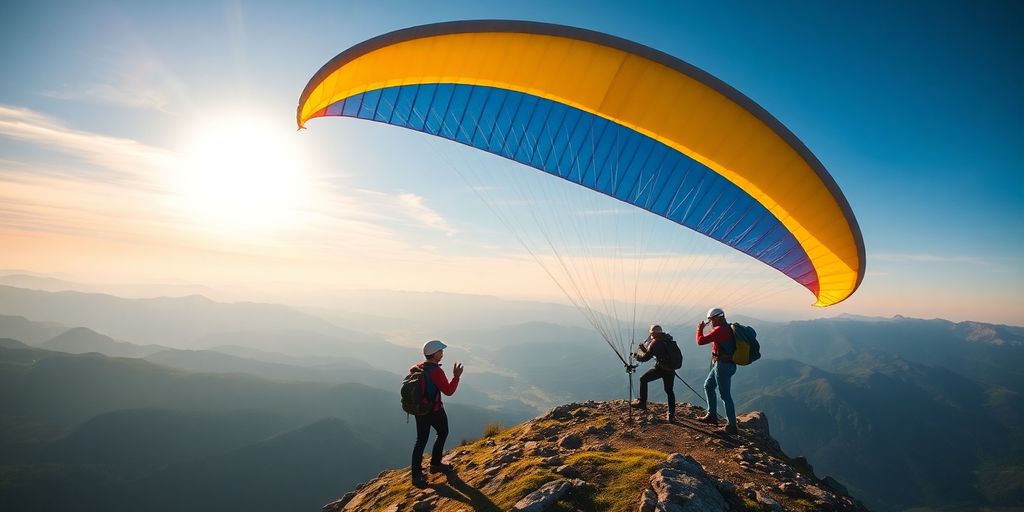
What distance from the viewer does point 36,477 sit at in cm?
9506

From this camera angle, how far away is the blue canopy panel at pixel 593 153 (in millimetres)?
10227

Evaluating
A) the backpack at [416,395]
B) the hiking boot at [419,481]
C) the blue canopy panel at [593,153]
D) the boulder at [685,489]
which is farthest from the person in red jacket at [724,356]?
the hiking boot at [419,481]

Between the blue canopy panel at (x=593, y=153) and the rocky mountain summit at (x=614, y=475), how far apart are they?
5239mm

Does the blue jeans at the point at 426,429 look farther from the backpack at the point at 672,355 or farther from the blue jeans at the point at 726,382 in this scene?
the blue jeans at the point at 726,382

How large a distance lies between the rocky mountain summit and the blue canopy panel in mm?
5239

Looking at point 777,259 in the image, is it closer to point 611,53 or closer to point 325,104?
point 611,53

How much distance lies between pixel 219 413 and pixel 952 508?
28684 centimetres

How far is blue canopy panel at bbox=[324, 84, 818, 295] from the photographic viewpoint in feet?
33.6

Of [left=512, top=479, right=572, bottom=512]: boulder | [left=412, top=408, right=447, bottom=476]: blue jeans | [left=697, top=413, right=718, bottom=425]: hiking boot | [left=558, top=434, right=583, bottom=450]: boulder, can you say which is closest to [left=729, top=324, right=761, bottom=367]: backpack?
[left=697, top=413, right=718, bottom=425]: hiking boot

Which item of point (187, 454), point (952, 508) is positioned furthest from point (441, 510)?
point (952, 508)

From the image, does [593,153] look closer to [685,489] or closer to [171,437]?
[685,489]

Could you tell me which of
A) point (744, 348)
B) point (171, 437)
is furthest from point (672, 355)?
point (171, 437)

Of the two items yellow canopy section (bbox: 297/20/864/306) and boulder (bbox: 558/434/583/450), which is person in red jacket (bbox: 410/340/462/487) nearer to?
boulder (bbox: 558/434/583/450)

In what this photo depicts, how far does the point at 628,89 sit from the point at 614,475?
712 centimetres
